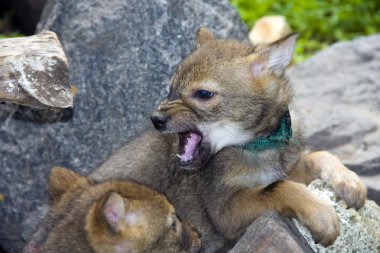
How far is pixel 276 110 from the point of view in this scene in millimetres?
5289

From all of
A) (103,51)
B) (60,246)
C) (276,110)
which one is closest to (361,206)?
(276,110)

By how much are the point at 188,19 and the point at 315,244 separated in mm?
2492

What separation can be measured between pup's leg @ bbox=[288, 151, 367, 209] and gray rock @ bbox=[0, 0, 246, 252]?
140cm

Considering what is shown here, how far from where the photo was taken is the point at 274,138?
17.6 feet

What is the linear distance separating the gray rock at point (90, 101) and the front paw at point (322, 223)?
73.2 inches

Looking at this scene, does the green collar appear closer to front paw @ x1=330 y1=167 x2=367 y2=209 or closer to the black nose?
front paw @ x1=330 y1=167 x2=367 y2=209

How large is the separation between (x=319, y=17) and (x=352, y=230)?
525 cm

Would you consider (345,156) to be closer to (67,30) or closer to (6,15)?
(67,30)

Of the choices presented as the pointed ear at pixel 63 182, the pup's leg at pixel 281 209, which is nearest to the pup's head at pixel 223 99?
the pup's leg at pixel 281 209

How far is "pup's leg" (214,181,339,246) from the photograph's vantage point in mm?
5059

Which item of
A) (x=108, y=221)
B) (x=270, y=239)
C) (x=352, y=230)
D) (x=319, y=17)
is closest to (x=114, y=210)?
(x=108, y=221)

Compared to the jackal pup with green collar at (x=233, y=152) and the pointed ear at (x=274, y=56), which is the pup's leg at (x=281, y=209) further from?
the pointed ear at (x=274, y=56)

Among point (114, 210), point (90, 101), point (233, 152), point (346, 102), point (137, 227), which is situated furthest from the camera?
point (346, 102)

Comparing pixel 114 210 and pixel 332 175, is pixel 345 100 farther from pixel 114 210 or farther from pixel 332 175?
pixel 114 210
